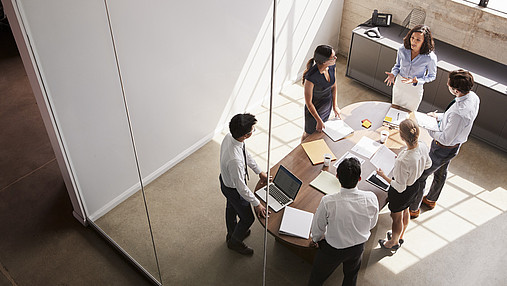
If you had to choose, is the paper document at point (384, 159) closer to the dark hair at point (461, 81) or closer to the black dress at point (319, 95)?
the black dress at point (319, 95)

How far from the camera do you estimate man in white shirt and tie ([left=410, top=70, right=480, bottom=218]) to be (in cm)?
361

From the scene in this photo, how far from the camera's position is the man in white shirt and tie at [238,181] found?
2.72 meters

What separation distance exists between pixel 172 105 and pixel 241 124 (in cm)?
78

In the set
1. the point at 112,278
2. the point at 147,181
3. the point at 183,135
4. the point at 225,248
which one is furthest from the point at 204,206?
the point at 112,278

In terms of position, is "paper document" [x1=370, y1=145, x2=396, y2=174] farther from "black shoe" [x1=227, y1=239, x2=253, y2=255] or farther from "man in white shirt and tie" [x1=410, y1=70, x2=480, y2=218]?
"black shoe" [x1=227, y1=239, x2=253, y2=255]

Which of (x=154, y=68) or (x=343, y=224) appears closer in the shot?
(x=343, y=224)

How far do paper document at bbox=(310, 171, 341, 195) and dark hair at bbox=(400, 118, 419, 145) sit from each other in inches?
29.3

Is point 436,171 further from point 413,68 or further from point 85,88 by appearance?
point 85,88

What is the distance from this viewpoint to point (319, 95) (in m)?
2.75

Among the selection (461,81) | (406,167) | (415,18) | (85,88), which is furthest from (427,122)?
(85,88)

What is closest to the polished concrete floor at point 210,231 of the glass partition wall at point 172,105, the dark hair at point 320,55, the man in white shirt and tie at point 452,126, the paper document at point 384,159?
the glass partition wall at point 172,105

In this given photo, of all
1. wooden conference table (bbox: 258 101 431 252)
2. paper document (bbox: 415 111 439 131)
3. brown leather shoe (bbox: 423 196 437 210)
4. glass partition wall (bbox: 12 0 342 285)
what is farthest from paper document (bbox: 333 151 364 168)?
brown leather shoe (bbox: 423 196 437 210)

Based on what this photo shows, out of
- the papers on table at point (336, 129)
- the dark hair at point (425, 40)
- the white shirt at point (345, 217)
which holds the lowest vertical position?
the white shirt at point (345, 217)

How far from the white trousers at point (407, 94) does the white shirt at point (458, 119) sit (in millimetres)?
546
